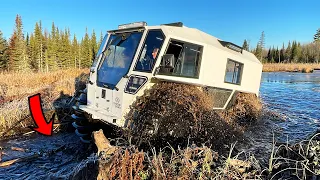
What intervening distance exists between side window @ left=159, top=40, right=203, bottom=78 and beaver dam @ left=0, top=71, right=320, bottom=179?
1.28ft

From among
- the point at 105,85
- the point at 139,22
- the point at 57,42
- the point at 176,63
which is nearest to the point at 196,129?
the point at 176,63

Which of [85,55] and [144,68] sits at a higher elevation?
[85,55]

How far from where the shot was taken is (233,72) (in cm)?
816

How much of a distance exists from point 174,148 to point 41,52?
60528 millimetres

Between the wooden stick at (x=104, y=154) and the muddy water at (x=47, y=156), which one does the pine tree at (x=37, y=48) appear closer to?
the muddy water at (x=47, y=156)

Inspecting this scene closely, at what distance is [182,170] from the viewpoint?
11.7 ft

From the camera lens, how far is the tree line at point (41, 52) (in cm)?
4981

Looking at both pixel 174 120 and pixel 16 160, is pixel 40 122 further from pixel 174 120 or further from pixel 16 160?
pixel 174 120

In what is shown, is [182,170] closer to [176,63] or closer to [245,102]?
[176,63]

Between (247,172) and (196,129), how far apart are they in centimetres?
183

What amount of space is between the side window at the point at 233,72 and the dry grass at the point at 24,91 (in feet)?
22.5

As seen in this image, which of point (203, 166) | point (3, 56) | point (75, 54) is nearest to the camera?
point (203, 166)

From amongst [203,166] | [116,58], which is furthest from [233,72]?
[203,166]

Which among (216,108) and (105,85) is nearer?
(105,85)
